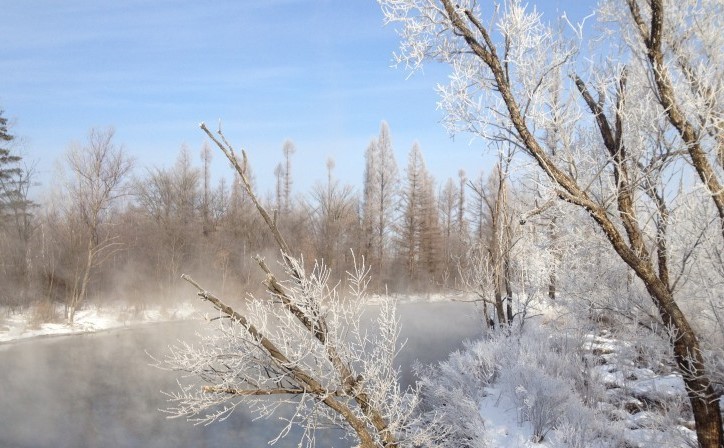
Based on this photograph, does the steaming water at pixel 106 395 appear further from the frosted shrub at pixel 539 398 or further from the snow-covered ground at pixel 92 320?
the frosted shrub at pixel 539 398

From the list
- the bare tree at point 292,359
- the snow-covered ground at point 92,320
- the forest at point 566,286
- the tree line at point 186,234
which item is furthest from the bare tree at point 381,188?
the bare tree at point 292,359

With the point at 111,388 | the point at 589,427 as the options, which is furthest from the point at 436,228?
the point at 589,427

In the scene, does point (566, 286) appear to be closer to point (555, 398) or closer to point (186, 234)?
point (555, 398)

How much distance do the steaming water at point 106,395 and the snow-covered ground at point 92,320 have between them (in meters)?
0.84

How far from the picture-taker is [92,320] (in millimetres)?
23500

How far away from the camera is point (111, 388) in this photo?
47.3 feet

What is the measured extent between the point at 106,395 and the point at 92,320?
11.1m

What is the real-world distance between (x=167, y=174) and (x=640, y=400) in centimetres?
2926

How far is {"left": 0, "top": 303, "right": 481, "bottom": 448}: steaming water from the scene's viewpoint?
34.9 ft

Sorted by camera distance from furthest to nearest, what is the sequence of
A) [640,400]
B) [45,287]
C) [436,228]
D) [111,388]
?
[436,228]
[45,287]
[111,388]
[640,400]

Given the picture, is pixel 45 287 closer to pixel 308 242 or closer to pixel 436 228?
pixel 308 242

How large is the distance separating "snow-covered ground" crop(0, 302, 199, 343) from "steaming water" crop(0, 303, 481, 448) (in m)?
0.84

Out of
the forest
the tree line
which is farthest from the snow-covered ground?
the forest

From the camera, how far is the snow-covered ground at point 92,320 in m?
20.4
